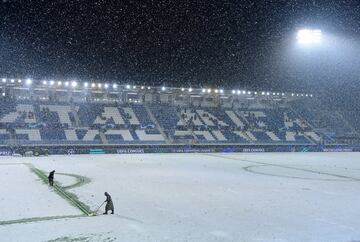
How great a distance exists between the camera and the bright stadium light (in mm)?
56331

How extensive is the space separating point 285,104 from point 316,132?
34.2 ft

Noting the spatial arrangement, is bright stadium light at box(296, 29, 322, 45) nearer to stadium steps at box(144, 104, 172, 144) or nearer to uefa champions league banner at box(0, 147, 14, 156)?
stadium steps at box(144, 104, 172, 144)

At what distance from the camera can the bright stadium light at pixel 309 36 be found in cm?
5633

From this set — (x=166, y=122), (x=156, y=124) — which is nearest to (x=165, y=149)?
(x=156, y=124)

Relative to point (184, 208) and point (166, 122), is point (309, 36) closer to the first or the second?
point (166, 122)

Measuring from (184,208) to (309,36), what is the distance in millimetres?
46953

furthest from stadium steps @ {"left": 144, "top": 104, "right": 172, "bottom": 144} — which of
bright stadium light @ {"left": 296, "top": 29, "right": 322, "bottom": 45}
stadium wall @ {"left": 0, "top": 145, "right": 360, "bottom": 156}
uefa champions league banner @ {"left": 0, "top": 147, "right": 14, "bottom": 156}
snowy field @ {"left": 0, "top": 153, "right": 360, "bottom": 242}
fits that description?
snowy field @ {"left": 0, "top": 153, "right": 360, "bottom": 242}

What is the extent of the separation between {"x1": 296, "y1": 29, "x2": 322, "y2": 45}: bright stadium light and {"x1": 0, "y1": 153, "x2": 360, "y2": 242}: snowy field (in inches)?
1247

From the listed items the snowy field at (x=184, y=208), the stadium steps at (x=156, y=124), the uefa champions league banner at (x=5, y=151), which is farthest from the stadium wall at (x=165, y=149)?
the snowy field at (x=184, y=208)

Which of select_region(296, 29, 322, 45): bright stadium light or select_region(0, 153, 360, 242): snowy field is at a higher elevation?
select_region(296, 29, 322, 45): bright stadium light

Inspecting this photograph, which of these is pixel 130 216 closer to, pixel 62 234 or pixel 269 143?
pixel 62 234

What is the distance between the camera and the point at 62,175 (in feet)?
92.4

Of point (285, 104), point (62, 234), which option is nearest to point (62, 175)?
point (62, 234)

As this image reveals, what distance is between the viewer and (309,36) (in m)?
57.3
